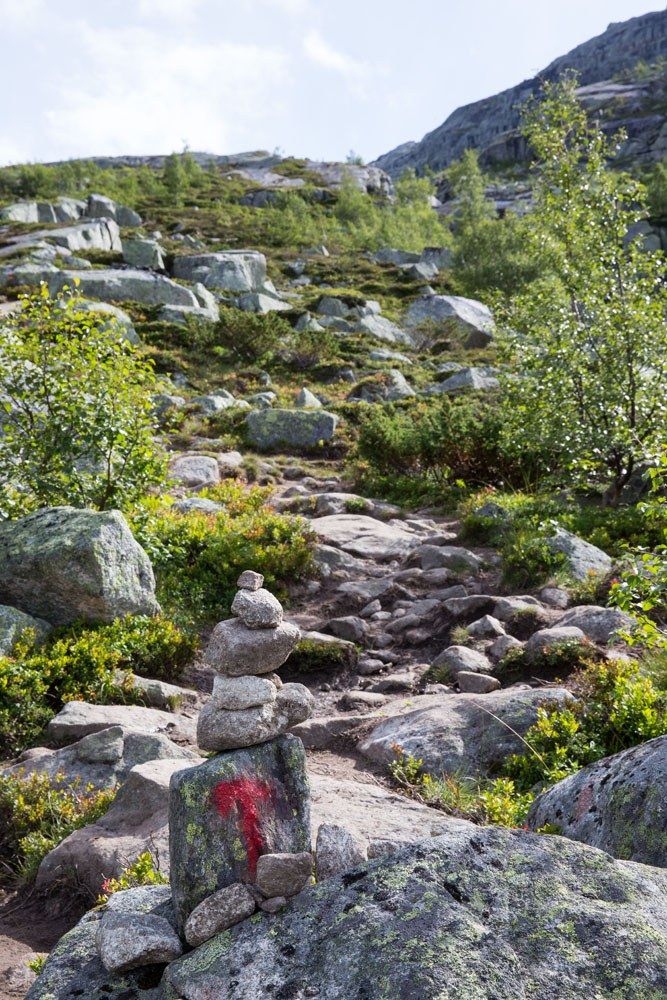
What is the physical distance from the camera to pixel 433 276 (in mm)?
56781

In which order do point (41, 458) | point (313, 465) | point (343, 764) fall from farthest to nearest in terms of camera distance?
1. point (313, 465)
2. point (41, 458)
3. point (343, 764)

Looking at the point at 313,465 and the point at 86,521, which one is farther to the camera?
the point at 313,465

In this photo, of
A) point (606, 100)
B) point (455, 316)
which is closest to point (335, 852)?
point (455, 316)

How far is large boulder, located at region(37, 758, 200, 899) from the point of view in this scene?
512cm

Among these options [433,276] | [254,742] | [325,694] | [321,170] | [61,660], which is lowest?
[325,694]

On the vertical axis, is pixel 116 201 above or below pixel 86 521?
above

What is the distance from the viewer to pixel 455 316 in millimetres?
41000

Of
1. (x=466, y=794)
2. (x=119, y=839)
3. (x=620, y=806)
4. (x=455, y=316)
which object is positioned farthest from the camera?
(x=455, y=316)

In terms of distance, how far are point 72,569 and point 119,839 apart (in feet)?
13.8

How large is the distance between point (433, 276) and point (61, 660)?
177ft

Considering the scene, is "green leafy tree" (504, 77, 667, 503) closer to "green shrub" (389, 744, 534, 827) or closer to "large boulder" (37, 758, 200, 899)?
"green shrub" (389, 744, 534, 827)

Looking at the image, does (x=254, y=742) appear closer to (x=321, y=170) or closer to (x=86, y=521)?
(x=86, y=521)

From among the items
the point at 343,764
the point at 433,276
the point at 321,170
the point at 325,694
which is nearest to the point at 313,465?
the point at 325,694

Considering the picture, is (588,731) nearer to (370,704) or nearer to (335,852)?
(370,704)
